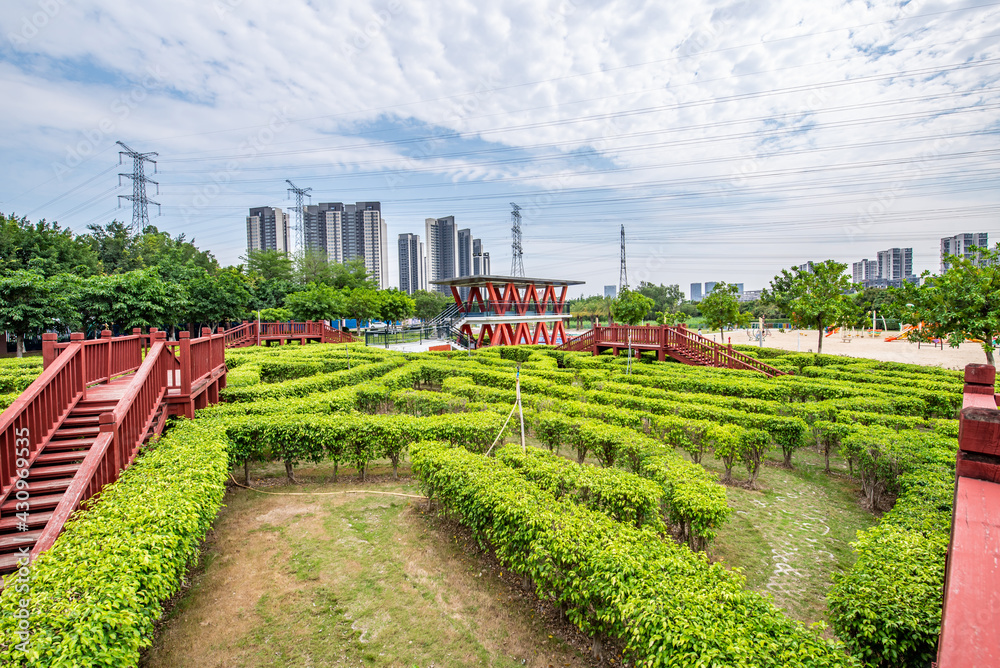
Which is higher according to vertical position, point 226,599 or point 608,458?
point 608,458

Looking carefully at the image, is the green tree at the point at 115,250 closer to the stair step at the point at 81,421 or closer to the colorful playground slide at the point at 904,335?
the stair step at the point at 81,421

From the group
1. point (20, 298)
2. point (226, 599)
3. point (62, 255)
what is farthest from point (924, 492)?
point (62, 255)

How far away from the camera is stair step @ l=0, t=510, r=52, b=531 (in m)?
5.22

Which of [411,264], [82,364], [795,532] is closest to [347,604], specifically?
[82,364]

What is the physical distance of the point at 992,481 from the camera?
7.13 feet

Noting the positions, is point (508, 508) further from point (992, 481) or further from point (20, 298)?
point (20, 298)

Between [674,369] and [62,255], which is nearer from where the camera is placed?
[674,369]

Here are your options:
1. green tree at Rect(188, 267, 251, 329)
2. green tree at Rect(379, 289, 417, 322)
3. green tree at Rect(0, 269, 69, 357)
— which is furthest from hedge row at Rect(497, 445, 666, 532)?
green tree at Rect(379, 289, 417, 322)

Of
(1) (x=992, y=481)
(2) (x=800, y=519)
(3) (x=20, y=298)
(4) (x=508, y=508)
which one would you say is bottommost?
(2) (x=800, y=519)

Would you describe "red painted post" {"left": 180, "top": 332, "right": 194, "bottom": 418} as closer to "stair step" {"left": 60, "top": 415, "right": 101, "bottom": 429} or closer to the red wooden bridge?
"stair step" {"left": 60, "top": 415, "right": 101, "bottom": 429}

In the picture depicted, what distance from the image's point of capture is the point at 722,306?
103ft

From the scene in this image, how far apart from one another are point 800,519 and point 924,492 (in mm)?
2342

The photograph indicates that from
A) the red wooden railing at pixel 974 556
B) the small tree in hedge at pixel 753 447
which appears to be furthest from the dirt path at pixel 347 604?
the small tree in hedge at pixel 753 447

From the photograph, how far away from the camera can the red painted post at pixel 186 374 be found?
9.23 meters
